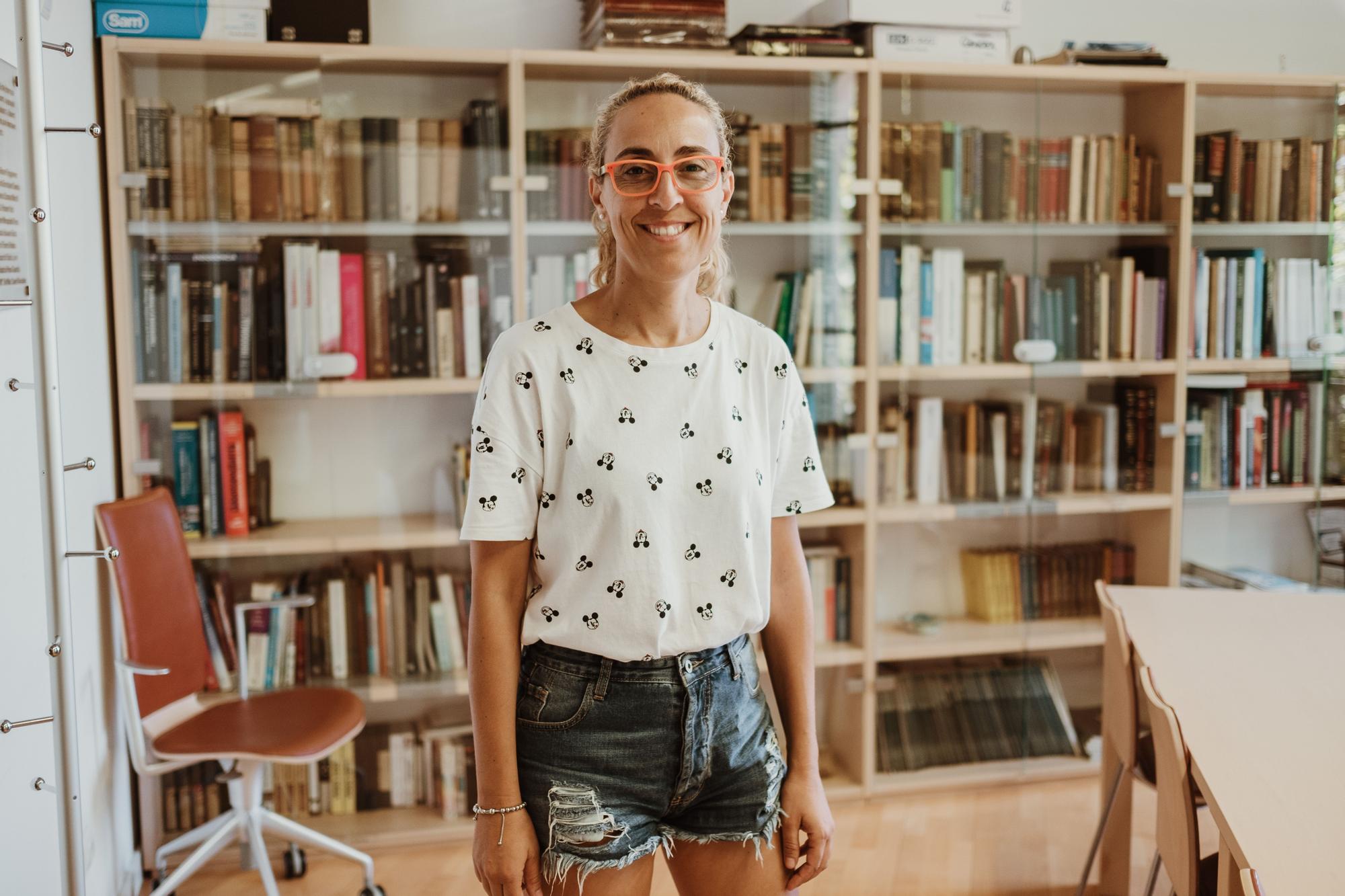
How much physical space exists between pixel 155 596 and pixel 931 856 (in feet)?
6.60

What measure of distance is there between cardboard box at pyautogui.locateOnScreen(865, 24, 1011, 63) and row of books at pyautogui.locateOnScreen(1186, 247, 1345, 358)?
2.86ft

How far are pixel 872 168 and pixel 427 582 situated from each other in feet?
5.41

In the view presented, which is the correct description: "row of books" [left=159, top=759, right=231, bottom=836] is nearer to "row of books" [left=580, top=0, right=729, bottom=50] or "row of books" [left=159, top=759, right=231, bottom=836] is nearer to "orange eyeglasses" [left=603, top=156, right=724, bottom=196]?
"row of books" [left=580, top=0, right=729, bottom=50]

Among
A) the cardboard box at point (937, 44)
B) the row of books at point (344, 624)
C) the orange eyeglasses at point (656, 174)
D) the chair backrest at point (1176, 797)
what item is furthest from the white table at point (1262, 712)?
the row of books at point (344, 624)

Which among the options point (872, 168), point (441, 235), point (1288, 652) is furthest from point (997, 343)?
point (441, 235)

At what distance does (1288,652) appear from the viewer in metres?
2.26

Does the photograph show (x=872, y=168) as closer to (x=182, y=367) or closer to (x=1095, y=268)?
(x=1095, y=268)

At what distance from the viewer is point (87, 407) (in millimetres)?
2633

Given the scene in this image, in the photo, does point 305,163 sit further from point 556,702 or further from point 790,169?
point 556,702

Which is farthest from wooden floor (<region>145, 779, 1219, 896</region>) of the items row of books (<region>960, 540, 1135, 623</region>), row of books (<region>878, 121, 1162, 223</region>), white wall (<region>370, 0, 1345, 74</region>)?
white wall (<region>370, 0, 1345, 74</region>)

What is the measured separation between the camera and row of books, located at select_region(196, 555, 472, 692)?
299cm

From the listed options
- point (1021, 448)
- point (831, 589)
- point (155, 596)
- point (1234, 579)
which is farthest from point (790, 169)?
point (155, 596)

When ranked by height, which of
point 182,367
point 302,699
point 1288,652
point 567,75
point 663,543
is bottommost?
point 302,699

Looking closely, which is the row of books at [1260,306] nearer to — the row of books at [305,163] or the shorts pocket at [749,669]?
the row of books at [305,163]
